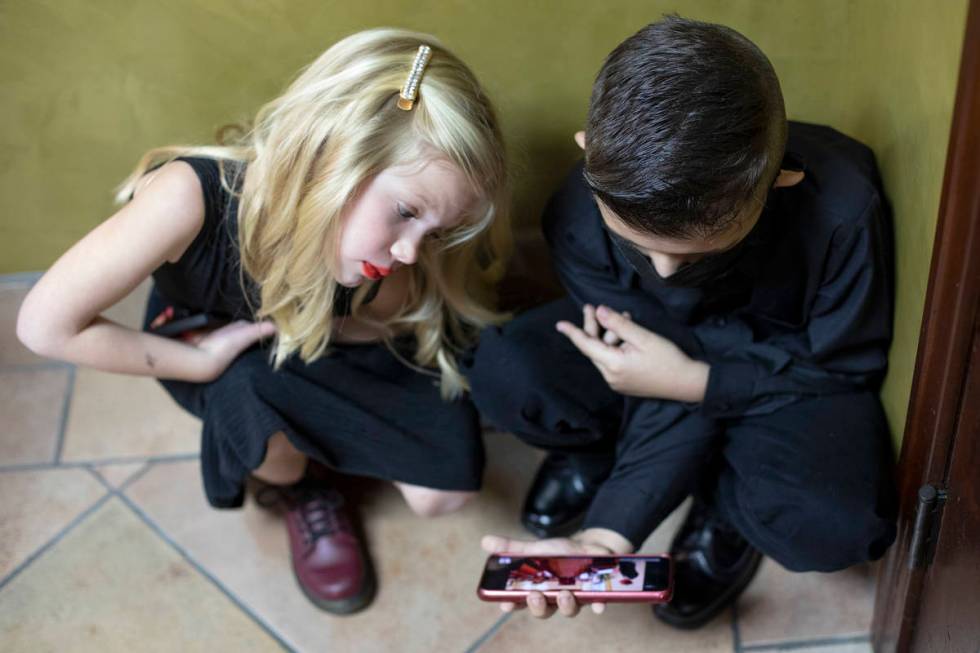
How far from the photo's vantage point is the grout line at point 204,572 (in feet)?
4.18

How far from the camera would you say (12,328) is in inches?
58.6

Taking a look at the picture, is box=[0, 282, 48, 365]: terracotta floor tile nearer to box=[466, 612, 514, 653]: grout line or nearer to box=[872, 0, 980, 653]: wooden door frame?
box=[466, 612, 514, 653]: grout line

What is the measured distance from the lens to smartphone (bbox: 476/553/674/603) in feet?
3.60

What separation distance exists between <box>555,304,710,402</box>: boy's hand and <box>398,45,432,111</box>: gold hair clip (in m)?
0.34

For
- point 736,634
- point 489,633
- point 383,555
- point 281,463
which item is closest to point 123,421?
point 281,463

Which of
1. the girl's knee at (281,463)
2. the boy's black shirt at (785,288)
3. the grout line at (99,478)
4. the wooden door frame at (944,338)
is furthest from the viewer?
the grout line at (99,478)

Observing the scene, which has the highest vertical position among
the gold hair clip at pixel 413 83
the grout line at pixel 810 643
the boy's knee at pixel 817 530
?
the gold hair clip at pixel 413 83

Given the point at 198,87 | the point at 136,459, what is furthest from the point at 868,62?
the point at 136,459

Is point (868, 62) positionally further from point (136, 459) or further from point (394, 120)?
point (136, 459)

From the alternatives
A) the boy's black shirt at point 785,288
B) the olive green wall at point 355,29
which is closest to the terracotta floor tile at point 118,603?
the olive green wall at point 355,29

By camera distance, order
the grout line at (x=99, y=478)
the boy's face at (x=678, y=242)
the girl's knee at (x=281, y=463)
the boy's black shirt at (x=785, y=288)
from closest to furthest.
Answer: the boy's face at (x=678, y=242), the boy's black shirt at (x=785, y=288), the girl's knee at (x=281, y=463), the grout line at (x=99, y=478)

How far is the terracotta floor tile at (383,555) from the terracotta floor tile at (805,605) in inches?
11.4

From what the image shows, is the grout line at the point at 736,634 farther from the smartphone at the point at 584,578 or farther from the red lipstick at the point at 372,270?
the red lipstick at the point at 372,270

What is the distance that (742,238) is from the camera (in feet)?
3.26
